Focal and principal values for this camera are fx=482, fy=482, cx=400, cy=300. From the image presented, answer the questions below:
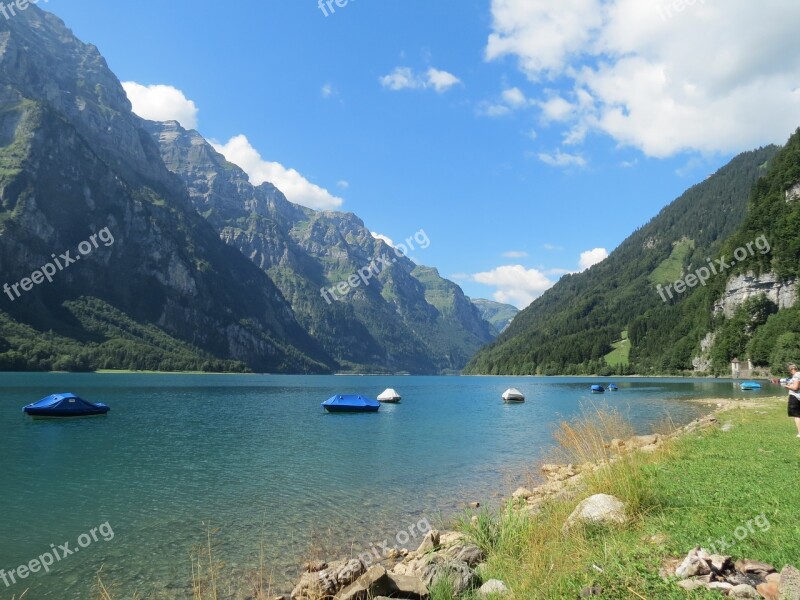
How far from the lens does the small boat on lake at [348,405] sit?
68.7 meters

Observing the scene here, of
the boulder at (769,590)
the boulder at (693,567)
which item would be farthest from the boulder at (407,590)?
the boulder at (769,590)

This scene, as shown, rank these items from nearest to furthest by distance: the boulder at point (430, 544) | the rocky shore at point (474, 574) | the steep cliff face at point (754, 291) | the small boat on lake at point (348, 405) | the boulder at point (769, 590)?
the boulder at point (769, 590) → the rocky shore at point (474, 574) → the boulder at point (430, 544) → the small boat on lake at point (348, 405) → the steep cliff face at point (754, 291)

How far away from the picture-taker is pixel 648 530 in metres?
9.20

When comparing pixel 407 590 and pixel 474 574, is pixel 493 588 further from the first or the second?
pixel 407 590

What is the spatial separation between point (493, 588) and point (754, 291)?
17263 cm

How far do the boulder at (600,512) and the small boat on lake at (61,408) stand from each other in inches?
2392

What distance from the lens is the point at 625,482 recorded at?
1110 cm

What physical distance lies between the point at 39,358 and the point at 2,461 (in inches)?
7806

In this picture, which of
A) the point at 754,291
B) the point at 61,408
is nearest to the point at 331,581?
the point at 61,408

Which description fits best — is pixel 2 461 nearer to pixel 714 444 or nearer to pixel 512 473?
pixel 512 473

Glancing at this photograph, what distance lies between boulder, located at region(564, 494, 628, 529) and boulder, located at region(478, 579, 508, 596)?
7.84 ft

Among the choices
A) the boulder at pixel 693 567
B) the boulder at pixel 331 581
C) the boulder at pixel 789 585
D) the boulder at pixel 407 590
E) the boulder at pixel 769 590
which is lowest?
the boulder at pixel 331 581

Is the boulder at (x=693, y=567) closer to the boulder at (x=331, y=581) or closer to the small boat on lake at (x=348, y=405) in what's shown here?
the boulder at (x=331, y=581)

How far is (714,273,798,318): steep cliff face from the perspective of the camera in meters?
133
